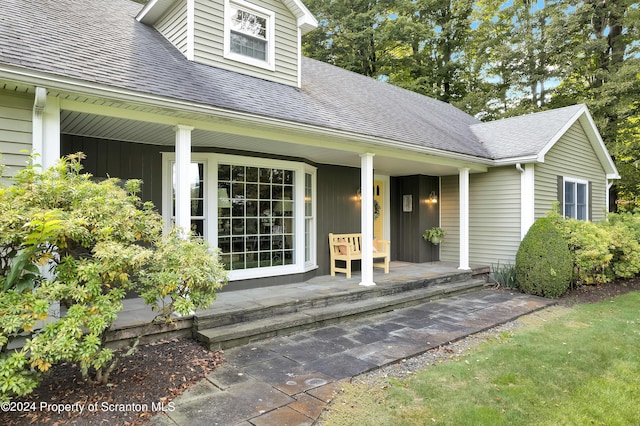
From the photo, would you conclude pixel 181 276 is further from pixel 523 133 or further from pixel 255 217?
pixel 523 133

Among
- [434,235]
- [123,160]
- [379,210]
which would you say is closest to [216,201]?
[123,160]

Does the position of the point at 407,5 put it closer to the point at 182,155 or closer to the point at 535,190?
the point at 535,190

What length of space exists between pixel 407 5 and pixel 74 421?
63.6 feet

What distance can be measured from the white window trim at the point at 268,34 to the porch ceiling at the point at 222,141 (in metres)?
1.52

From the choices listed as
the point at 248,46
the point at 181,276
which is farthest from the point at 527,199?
the point at 181,276

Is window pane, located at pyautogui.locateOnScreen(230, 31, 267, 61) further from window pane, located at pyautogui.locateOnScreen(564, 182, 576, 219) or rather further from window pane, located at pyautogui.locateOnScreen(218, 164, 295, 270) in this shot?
window pane, located at pyautogui.locateOnScreen(564, 182, 576, 219)

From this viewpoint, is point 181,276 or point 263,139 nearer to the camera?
point 181,276

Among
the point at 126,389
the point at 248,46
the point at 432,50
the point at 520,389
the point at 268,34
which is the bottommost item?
the point at 520,389

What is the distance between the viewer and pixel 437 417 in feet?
9.36

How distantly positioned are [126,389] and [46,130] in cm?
254

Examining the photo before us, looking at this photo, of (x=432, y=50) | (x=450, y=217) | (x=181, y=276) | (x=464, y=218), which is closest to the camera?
(x=181, y=276)

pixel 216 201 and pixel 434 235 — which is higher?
pixel 216 201

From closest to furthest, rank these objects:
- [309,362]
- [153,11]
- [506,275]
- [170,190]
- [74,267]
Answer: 1. [74,267]
2. [309,362]
3. [170,190]
4. [153,11]
5. [506,275]

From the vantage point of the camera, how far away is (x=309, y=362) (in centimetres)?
385
